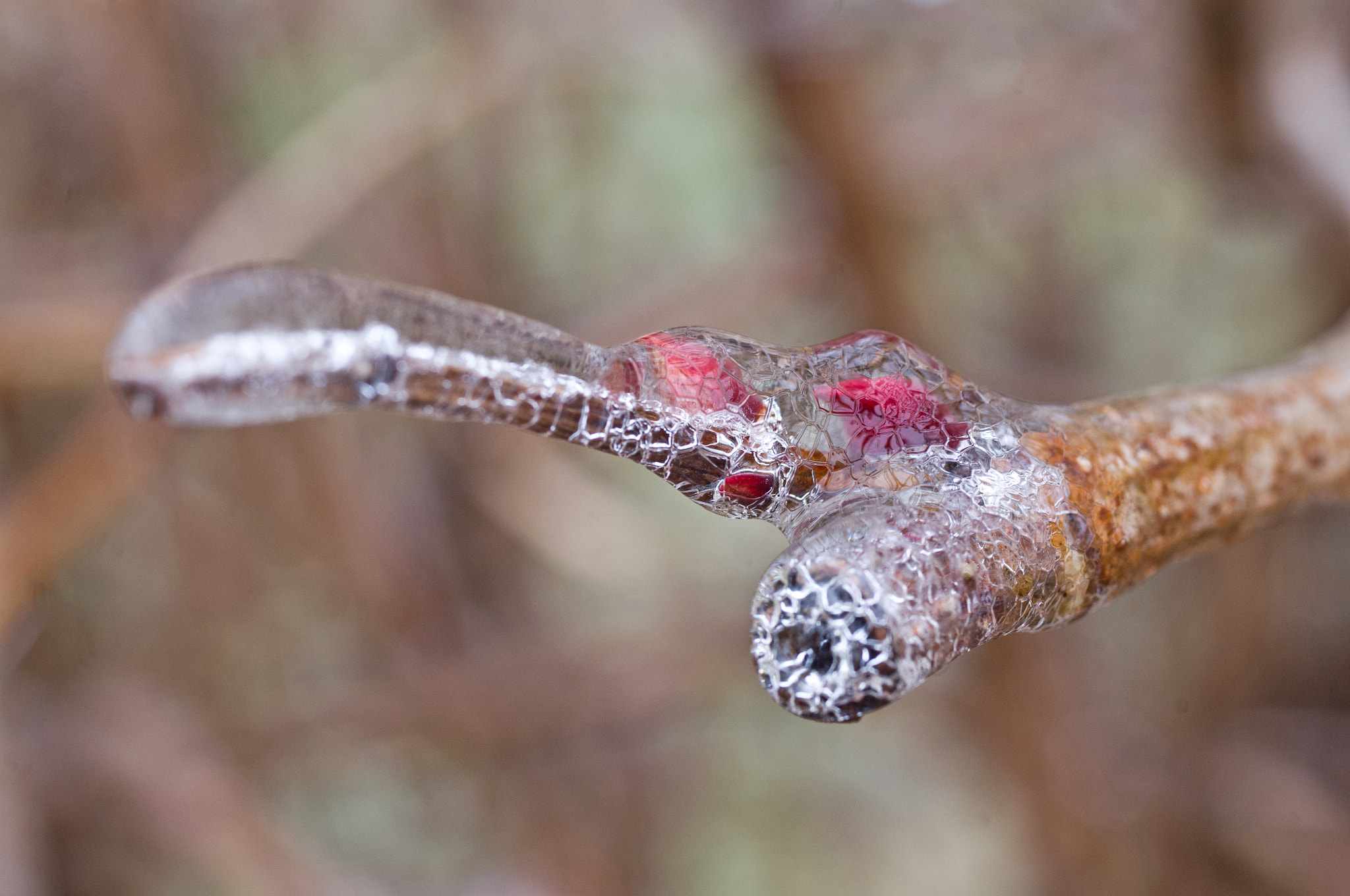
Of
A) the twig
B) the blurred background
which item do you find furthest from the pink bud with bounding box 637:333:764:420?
the twig

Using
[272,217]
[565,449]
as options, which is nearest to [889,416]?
[272,217]

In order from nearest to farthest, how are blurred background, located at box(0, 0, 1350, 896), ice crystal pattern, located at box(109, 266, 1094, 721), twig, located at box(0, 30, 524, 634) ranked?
1. ice crystal pattern, located at box(109, 266, 1094, 721)
2. twig, located at box(0, 30, 524, 634)
3. blurred background, located at box(0, 0, 1350, 896)

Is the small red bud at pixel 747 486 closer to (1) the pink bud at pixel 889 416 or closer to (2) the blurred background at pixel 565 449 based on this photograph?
(1) the pink bud at pixel 889 416

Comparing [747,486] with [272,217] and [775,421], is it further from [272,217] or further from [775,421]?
[272,217]

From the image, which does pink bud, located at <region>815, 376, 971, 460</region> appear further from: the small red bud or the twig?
the twig

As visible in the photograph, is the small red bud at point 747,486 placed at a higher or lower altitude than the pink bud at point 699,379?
lower

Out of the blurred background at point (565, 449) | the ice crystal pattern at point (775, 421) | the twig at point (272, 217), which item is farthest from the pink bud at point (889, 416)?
the twig at point (272, 217)

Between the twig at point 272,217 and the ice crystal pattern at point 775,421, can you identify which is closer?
the ice crystal pattern at point 775,421
